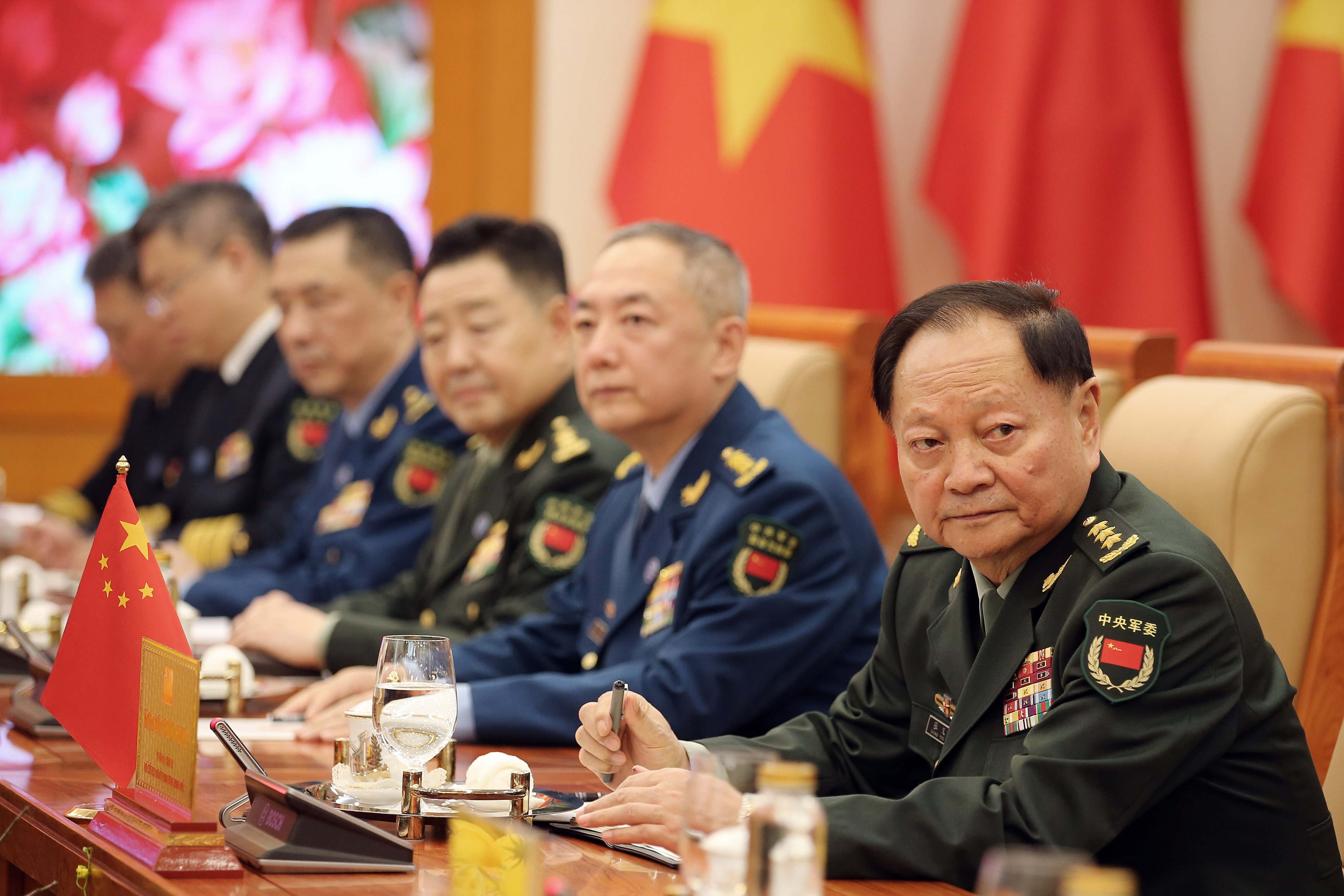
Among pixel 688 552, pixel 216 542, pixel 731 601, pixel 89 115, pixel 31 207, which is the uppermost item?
pixel 89 115

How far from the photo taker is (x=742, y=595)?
2.33 m

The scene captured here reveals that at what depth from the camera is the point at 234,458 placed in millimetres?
4625

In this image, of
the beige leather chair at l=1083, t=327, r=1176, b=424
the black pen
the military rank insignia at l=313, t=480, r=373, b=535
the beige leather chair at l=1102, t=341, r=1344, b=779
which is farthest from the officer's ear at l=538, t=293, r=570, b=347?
the black pen

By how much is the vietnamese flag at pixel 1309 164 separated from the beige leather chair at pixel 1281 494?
51.5 inches

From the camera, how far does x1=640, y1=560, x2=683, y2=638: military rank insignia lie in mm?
2436

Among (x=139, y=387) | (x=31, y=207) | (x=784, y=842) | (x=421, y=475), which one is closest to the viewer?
(x=784, y=842)

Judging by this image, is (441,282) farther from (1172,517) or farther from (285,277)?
(1172,517)

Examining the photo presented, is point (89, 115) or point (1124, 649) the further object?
point (89, 115)

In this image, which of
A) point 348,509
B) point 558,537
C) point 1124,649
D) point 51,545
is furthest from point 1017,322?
point 51,545

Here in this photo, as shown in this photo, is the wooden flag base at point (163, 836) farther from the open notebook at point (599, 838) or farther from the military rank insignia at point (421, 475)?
the military rank insignia at point (421, 475)

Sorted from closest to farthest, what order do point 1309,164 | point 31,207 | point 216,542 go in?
point 1309,164
point 216,542
point 31,207

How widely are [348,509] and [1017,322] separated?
2.36 metres

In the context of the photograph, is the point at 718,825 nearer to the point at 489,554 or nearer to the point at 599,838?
the point at 599,838

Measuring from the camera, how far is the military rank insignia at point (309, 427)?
4.48m
